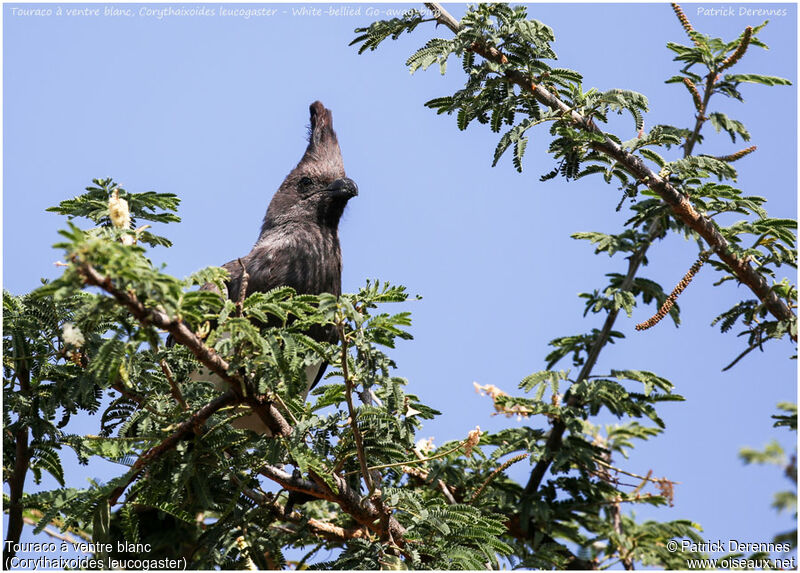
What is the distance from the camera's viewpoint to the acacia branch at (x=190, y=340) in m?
2.61

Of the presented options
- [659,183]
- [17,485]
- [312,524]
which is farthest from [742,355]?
[17,485]

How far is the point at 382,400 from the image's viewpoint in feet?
12.4

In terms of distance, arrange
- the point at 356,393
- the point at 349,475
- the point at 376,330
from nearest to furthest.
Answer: the point at 376,330 < the point at 356,393 < the point at 349,475

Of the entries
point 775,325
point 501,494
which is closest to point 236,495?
point 501,494

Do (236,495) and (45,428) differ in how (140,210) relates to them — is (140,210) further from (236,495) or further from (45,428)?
(236,495)

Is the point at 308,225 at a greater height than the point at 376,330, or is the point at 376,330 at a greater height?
the point at 308,225

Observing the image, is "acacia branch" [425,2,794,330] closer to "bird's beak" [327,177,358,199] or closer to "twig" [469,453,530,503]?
"twig" [469,453,530,503]

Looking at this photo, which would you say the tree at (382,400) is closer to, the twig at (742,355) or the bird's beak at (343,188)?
the twig at (742,355)

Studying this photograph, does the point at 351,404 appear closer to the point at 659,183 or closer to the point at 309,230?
the point at 659,183

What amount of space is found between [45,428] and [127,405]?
397mm

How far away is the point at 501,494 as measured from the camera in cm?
464

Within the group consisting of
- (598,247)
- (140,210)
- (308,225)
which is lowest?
(598,247)

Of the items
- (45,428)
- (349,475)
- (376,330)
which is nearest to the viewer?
(376,330)

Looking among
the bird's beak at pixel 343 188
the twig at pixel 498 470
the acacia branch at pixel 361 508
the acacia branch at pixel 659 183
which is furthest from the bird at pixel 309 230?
the acacia branch at pixel 659 183
